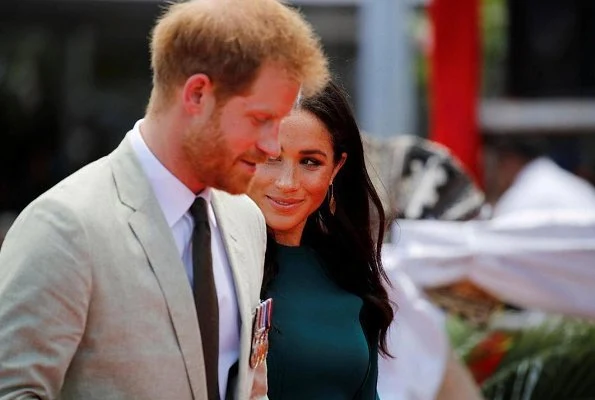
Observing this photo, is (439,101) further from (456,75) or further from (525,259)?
(525,259)

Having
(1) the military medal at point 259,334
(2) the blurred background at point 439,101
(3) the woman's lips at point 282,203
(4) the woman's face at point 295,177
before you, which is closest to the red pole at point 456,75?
(2) the blurred background at point 439,101

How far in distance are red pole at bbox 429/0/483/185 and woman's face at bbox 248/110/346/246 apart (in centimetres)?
528

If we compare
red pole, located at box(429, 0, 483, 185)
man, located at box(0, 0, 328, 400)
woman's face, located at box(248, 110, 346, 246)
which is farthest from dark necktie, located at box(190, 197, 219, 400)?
red pole, located at box(429, 0, 483, 185)

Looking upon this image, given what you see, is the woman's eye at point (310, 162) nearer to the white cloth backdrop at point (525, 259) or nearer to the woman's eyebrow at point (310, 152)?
the woman's eyebrow at point (310, 152)

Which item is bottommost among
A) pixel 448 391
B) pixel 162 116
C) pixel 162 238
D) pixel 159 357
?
pixel 448 391

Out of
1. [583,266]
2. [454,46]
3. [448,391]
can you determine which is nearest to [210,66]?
[448,391]

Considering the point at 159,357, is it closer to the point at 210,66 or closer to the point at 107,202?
the point at 107,202

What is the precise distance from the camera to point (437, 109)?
343 inches

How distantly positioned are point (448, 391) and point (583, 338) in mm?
1321

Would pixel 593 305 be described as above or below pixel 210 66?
below

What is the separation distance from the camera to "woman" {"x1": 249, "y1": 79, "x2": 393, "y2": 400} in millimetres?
3105

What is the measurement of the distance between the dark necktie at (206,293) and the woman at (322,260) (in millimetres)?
669

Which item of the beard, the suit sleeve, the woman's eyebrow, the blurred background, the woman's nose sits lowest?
the blurred background

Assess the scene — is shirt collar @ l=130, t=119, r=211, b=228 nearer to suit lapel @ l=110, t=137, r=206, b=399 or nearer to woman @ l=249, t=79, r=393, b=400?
suit lapel @ l=110, t=137, r=206, b=399
